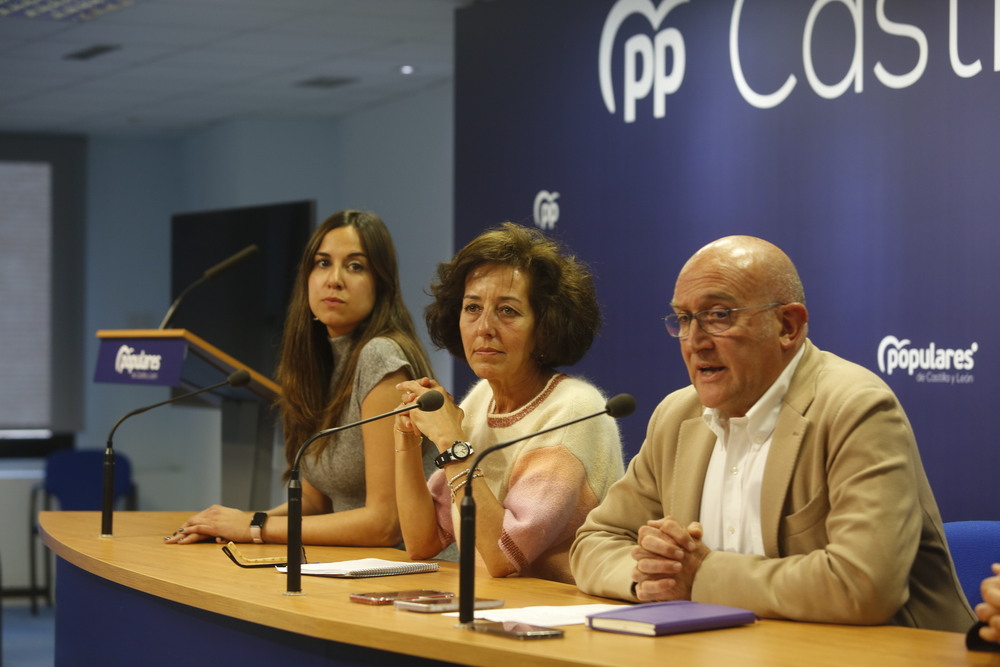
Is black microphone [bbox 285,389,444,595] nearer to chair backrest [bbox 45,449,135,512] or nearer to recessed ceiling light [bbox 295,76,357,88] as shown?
recessed ceiling light [bbox 295,76,357,88]

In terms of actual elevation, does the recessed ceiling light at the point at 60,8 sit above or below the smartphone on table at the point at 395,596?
above

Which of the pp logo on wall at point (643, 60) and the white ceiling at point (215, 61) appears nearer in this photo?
the pp logo on wall at point (643, 60)

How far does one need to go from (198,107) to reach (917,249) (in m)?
6.16

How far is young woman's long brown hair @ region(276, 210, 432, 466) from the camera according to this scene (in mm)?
3510

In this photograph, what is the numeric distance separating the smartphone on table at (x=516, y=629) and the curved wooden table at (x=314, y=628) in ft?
0.07

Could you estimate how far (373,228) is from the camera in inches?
143

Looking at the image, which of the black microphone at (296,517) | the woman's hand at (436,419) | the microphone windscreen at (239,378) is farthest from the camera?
the microphone windscreen at (239,378)

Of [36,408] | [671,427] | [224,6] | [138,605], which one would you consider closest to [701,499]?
[671,427]

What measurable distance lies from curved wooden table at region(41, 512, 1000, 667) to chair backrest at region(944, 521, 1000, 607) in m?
0.70

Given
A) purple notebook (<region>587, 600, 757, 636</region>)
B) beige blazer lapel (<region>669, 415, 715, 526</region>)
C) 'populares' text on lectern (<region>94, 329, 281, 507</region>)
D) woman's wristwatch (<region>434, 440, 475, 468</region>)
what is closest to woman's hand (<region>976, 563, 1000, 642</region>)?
purple notebook (<region>587, 600, 757, 636</region>)

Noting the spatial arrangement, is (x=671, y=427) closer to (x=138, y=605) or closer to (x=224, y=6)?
(x=138, y=605)

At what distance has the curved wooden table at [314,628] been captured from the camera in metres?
1.89

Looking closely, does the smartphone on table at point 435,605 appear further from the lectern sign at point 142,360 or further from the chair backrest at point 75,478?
the chair backrest at point 75,478

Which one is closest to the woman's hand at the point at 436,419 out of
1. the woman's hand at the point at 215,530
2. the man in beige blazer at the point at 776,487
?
the man in beige blazer at the point at 776,487
